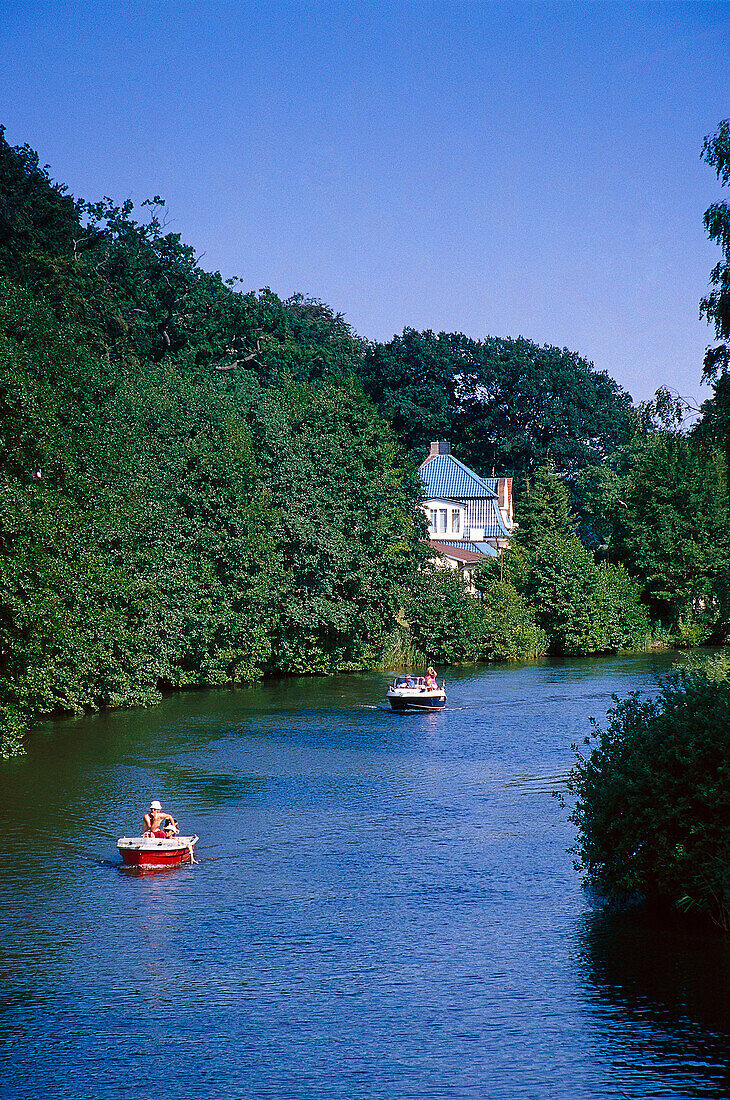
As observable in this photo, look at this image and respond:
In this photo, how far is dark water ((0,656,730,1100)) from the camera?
12.8 metres

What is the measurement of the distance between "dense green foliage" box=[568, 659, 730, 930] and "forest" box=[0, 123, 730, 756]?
215 inches

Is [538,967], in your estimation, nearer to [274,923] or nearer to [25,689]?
[274,923]

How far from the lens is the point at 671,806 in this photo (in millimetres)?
16016

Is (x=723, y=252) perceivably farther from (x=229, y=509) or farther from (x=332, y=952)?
(x=229, y=509)

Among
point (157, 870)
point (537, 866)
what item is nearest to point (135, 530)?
point (157, 870)

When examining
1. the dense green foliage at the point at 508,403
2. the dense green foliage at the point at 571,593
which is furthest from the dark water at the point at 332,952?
the dense green foliage at the point at 508,403

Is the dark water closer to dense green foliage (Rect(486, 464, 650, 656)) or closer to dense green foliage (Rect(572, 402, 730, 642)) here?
dense green foliage (Rect(486, 464, 650, 656))

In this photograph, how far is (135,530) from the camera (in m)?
40.5

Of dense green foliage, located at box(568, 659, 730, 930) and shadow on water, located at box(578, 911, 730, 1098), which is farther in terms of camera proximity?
dense green foliage, located at box(568, 659, 730, 930)

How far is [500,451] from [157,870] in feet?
289

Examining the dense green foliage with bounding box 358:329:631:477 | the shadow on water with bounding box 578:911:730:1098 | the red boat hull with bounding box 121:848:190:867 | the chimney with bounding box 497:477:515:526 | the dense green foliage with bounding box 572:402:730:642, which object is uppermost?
the dense green foliage with bounding box 358:329:631:477

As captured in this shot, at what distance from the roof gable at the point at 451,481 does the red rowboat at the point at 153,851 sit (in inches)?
2682

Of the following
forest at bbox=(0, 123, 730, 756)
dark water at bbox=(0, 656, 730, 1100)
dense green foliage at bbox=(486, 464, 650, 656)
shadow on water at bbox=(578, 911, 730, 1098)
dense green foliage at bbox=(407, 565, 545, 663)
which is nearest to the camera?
shadow on water at bbox=(578, 911, 730, 1098)

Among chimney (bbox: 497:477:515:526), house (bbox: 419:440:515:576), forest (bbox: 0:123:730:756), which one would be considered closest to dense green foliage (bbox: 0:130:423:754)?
forest (bbox: 0:123:730:756)
